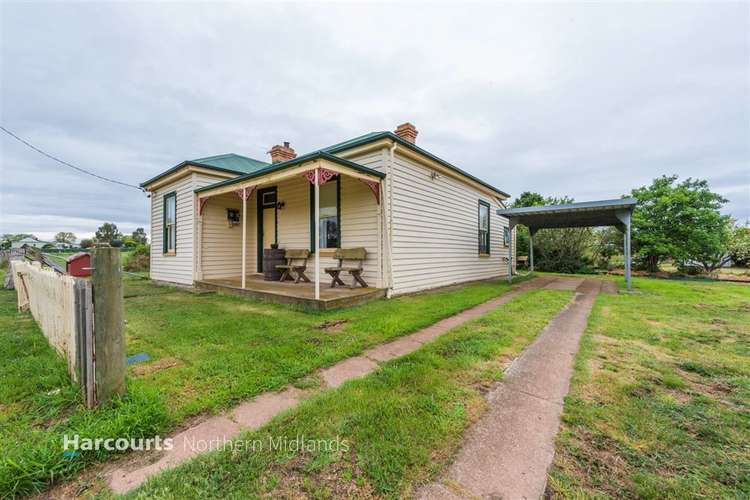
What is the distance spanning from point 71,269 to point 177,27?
710 cm

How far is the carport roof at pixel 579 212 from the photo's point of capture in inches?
308

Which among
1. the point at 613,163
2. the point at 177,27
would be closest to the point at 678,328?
the point at 177,27

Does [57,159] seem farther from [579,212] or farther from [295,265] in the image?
[579,212]

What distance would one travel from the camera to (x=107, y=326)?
1902mm

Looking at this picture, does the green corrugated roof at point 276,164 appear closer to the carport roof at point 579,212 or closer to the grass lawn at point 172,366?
the carport roof at point 579,212

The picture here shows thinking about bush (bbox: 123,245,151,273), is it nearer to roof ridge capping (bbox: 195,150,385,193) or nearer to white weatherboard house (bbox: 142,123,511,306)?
white weatherboard house (bbox: 142,123,511,306)

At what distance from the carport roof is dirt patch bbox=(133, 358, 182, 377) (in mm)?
9590

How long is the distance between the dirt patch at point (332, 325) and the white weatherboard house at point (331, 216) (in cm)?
84

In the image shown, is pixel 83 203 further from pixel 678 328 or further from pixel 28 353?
pixel 678 328

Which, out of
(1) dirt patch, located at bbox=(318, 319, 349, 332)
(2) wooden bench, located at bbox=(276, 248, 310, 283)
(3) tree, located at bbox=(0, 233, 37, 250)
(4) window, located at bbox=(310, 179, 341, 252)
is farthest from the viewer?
(3) tree, located at bbox=(0, 233, 37, 250)

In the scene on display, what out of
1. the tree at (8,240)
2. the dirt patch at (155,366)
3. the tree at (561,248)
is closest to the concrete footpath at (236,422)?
the dirt patch at (155,366)

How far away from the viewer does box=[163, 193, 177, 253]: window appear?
952 cm

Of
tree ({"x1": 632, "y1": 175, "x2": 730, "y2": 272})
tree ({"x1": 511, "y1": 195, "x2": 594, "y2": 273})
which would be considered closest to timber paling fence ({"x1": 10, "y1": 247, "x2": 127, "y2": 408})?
tree ({"x1": 511, "y1": 195, "x2": 594, "y2": 273})

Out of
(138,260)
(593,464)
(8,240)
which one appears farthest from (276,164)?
(8,240)
